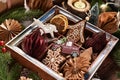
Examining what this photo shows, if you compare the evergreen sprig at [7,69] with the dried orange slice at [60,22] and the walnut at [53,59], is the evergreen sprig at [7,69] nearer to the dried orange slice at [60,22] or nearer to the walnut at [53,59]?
the walnut at [53,59]

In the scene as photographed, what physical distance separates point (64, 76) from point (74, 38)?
0.18 meters

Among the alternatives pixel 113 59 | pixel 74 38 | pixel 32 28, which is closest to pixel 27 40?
pixel 32 28

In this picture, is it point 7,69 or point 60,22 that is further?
point 60,22

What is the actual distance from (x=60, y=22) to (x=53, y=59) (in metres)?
0.18

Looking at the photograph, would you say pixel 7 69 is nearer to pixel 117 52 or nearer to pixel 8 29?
pixel 8 29

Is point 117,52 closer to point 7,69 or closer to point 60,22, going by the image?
point 60,22

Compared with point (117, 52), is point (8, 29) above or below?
above

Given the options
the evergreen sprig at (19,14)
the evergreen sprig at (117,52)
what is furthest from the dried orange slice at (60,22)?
the evergreen sprig at (117,52)

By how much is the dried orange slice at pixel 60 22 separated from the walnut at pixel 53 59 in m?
0.12

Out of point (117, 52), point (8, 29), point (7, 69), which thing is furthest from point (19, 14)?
point (117, 52)

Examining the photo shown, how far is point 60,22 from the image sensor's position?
1152 mm

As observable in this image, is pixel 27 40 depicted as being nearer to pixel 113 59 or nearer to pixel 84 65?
pixel 84 65

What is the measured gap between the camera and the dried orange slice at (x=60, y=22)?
3.76 feet

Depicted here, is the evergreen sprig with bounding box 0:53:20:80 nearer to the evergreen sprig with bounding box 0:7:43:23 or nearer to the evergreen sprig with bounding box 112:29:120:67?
the evergreen sprig with bounding box 0:7:43:23
